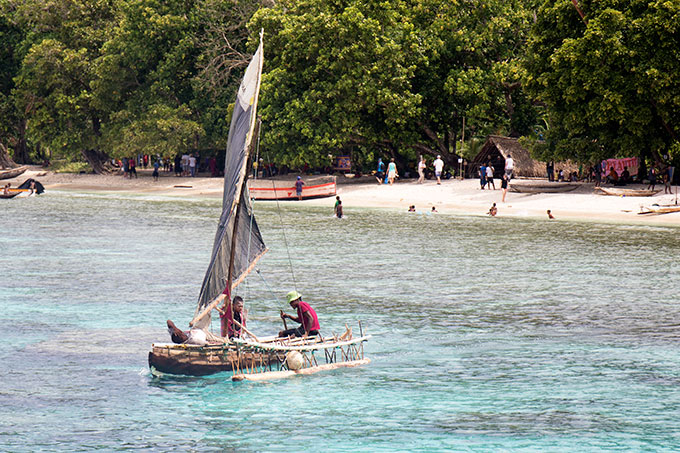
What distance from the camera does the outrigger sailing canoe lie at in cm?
1927

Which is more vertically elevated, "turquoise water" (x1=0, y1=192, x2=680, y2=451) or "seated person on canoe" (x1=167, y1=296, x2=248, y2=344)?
"seated person on canoe" (x1=167, y1=296, x2=248, y2=344)

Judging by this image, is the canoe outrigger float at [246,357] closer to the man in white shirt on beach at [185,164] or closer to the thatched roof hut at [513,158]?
the thatched roof hut at [513,158]

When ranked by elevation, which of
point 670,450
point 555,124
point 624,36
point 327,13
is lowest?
point 670,450

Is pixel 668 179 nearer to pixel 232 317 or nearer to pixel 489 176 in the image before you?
pixel 489 176

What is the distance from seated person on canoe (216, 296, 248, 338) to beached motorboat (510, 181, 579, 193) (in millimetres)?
42302

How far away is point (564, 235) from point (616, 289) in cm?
1512

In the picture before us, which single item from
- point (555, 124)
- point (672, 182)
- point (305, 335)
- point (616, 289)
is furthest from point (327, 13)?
point (305, 335)

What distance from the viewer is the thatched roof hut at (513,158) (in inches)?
2559

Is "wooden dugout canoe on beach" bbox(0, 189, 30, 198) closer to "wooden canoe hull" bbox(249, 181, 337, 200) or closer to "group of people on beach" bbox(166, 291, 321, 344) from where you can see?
"wooden canoe hull" bbox(249, 181, 337, 200)

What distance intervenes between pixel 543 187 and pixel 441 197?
7046 millimetres

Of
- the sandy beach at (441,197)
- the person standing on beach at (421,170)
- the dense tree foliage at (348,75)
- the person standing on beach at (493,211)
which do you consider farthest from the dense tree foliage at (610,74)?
the person standing on beach at (421,170)

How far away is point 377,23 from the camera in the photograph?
64.8 meters

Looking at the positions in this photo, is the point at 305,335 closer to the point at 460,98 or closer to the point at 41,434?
the point at 41,434

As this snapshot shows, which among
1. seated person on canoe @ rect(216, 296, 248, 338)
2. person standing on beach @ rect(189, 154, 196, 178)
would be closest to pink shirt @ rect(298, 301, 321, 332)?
seated person on canoe @ rect(216, 296, 248, 338)
